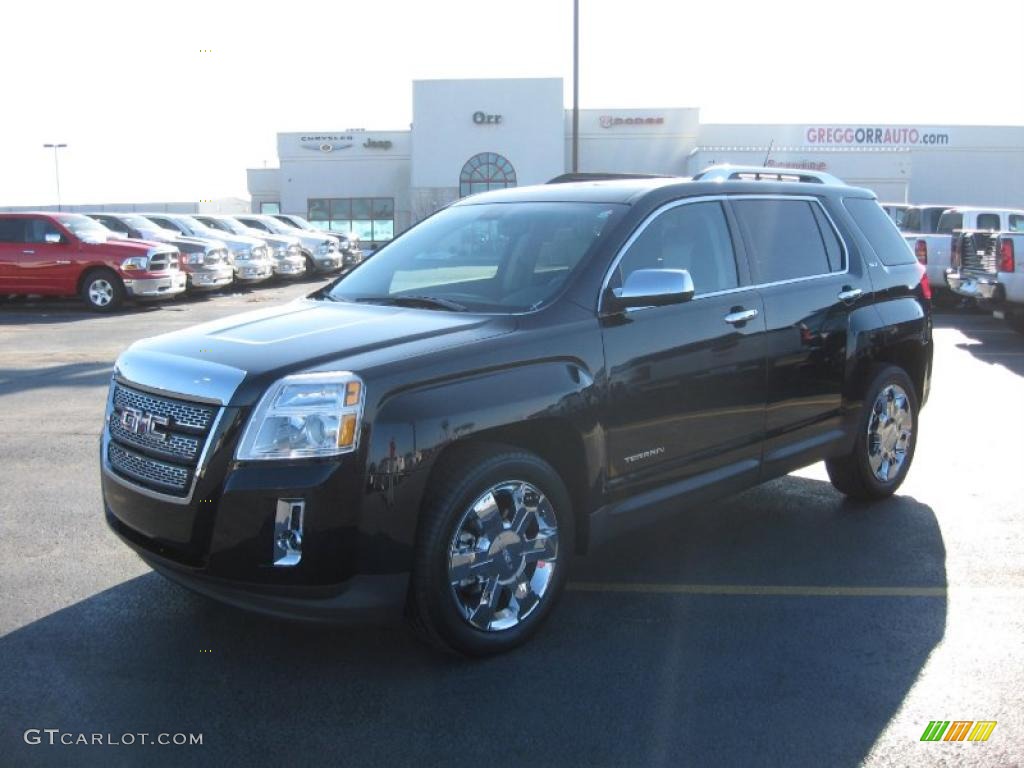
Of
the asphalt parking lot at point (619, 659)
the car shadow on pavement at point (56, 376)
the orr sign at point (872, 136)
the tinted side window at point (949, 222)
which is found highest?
the orr sign at point (872, 136)

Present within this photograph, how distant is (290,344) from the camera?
407 centimetres

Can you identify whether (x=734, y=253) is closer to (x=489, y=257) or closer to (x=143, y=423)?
(x=489, y=257)

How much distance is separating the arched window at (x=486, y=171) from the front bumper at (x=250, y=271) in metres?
27.3

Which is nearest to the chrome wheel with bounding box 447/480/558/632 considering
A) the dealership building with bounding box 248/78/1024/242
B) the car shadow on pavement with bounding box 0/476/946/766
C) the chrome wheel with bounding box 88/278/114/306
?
the car shadow on pavement with bounding box 0/476/946/766

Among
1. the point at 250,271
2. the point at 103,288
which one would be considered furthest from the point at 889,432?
the point at 250,271

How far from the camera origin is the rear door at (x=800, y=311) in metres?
5.38

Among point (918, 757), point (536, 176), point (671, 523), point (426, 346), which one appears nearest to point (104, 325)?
point (671, 523)

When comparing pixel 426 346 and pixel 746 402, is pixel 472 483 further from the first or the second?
pixel 746 402

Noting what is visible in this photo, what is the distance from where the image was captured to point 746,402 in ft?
16.9

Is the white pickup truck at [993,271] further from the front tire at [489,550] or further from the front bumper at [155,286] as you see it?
the front bumper at [155,286]

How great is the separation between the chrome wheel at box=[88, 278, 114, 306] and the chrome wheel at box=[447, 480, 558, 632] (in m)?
17.0

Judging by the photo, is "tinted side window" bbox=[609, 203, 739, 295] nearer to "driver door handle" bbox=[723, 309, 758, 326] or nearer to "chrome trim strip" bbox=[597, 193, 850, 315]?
"chrome trim strip" bbox=[597, 193, 850, 315]

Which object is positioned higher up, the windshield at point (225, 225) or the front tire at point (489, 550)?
the windshield at point (225, 225)

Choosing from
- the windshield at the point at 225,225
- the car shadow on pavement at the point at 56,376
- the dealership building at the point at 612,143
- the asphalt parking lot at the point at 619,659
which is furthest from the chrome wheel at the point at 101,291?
the dealership building at the point at 612,143
